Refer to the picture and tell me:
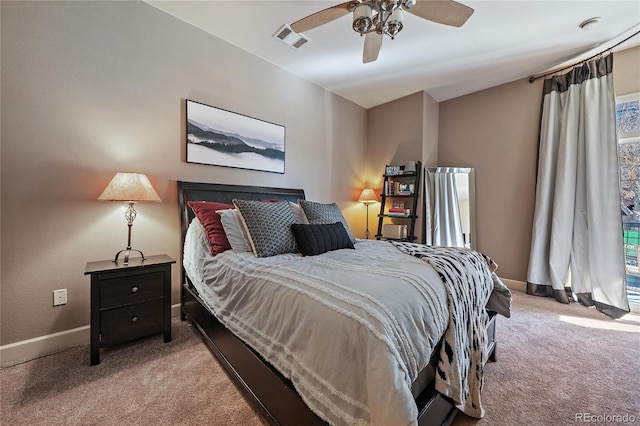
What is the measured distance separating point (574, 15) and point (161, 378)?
4.38m

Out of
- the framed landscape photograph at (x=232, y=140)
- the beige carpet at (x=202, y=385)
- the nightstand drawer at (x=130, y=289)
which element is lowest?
the beige carpet at (x=202, y=385)

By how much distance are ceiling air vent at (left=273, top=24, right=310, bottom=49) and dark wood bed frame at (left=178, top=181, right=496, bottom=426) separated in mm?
1807

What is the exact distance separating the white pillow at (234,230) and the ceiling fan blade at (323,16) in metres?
1.55

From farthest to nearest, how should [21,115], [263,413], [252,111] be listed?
[252,111] → [21,115] → [263,413]

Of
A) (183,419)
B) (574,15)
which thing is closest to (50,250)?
(183,419)

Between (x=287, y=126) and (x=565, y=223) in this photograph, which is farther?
(x=287, y=126)

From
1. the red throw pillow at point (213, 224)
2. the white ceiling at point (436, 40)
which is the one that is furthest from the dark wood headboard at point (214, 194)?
the white ceiling at point (436, 40)

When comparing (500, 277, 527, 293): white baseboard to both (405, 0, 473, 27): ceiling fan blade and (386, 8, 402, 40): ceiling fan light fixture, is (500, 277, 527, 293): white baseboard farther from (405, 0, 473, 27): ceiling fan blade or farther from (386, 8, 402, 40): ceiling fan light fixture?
(386, 8, 402, 40): ceiling fan light fixture

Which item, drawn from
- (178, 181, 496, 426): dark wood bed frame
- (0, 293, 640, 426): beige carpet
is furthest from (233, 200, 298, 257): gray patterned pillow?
(0, 293, 640, 426): beige carpet

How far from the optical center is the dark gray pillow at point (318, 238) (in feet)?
6.61

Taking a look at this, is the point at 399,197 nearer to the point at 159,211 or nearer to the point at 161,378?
Answer: the point at 159,211

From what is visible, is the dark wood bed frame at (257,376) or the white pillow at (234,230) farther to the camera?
the white pillow at (234,230)

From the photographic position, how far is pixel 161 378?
5.30 feet

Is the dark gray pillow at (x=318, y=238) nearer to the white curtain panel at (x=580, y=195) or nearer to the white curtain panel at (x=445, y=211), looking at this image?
the white curtain panel at (x=445, y=211)
